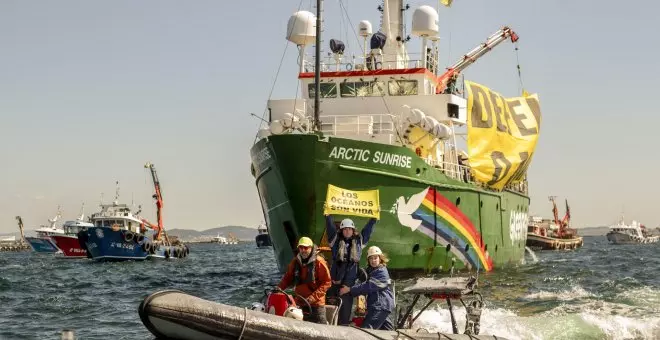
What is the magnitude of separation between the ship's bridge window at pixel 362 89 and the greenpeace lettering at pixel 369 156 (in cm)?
543

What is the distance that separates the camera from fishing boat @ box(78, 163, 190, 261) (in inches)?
2029

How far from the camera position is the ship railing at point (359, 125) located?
2647cm

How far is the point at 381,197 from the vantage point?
23.0 metres

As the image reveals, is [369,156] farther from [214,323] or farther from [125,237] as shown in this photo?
[125,237]

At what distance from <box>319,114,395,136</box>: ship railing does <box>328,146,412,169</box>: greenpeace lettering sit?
296cm

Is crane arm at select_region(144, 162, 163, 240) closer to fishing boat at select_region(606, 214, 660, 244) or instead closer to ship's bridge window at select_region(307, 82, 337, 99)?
ship's bridge window at select_region(307, 82, 337, 99)

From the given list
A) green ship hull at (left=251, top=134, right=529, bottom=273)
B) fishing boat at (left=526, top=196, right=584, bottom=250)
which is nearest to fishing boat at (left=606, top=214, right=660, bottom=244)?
fishing boat at (left=526, top=196, right=584, bottom=250)

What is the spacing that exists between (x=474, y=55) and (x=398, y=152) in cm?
1439

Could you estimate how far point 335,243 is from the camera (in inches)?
511

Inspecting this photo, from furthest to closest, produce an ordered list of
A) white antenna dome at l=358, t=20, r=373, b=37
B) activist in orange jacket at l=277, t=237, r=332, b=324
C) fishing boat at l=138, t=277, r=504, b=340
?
white antenna dome at l=358, t=20, r=373, b=37, activist in orange jacket at l=277, t=237, r=332, b=324, fishing boat at l=138, t=277, r=504, b=340

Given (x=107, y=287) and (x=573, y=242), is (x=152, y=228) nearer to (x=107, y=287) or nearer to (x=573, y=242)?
(x=107, y=287)

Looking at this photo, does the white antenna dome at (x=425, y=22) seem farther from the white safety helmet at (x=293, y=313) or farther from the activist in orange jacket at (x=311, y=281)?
the white safety helmet at (x=293, y=313)

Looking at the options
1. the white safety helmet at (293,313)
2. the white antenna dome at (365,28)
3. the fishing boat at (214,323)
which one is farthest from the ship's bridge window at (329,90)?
the fishing boat at (214,323)

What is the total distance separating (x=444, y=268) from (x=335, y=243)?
13.1 metres
